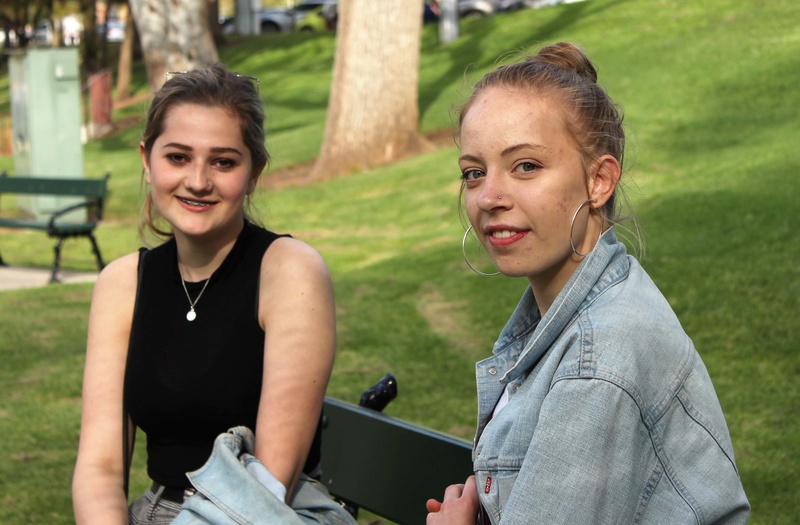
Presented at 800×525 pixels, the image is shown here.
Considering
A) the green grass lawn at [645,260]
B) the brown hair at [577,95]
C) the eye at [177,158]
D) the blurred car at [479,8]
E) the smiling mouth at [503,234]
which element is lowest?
the blurred car at [479,8]

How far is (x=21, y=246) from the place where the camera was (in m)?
13.4

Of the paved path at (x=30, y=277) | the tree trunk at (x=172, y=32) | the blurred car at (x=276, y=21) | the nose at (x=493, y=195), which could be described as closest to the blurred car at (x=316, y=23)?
the blurred car at (x=276, y=21)

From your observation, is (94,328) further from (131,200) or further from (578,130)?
(131,200)

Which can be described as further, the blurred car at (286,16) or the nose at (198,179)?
the blurred car at (286,16)

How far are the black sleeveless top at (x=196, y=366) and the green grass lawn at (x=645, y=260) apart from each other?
0.86 metres

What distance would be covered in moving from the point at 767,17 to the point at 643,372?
634 inches

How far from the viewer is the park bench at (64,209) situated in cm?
A: 1098

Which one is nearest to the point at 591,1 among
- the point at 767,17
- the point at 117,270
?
the point at 767,17

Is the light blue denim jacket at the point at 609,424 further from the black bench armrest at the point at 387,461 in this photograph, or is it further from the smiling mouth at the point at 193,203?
the smiling mouth at the point at 193,203

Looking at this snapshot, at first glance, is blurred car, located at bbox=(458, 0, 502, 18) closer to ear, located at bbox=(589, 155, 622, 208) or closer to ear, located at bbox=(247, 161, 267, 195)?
ear, located at bbox=(247, 161, 267, 195)

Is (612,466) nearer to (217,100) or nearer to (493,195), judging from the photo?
(493,195)

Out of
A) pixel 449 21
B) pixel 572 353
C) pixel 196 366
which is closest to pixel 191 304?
pixel 196 366

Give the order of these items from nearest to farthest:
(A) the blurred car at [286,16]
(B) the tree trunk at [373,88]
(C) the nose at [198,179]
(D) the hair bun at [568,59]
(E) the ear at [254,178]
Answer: (D) the hair bun at [568,59] < (C) the nose at [198,179] < (E) the ear at [254,178] < (B) the tree trunk at [373,88] < (A) the blurred car at [286,16]

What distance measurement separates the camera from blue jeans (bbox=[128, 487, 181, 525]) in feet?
9.94
